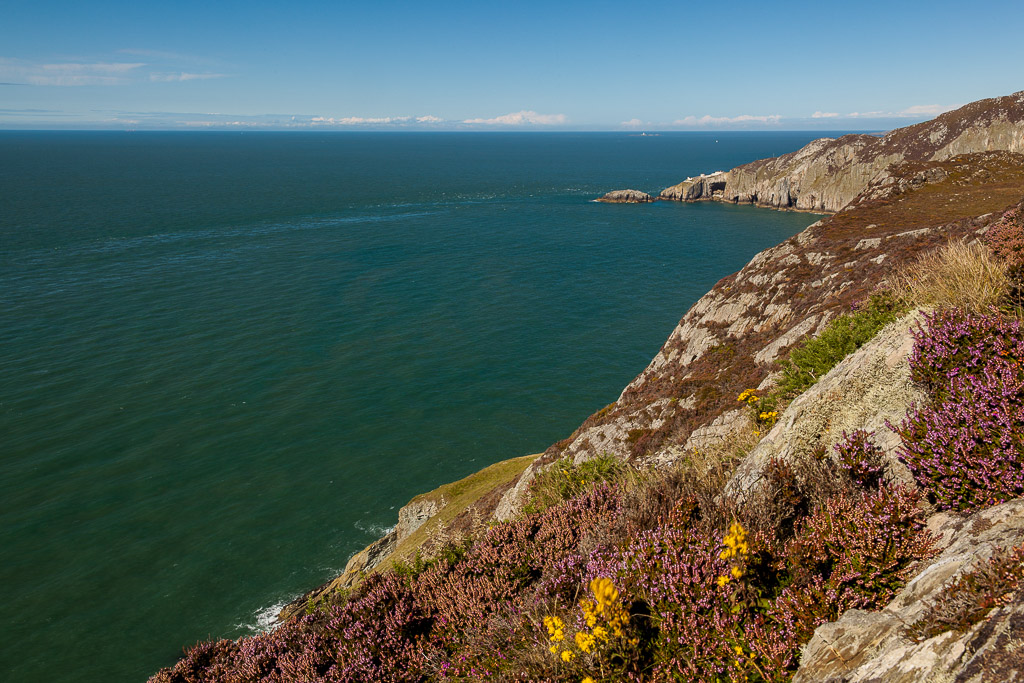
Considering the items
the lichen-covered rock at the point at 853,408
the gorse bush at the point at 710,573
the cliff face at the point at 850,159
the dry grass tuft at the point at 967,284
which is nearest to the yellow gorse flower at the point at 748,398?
the dry grass tuft at the point at 967,284

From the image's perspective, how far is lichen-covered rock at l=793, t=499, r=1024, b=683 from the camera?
3158mm

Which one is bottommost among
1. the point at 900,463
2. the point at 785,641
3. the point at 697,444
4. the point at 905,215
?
the point at 697,444

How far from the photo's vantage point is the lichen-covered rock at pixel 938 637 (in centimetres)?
316

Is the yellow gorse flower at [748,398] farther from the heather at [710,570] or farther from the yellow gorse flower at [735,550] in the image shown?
the yellow gorse flower at [735,550]

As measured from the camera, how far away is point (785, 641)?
4594 mm

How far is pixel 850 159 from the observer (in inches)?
4390

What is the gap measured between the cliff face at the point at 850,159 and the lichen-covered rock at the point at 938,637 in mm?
87914

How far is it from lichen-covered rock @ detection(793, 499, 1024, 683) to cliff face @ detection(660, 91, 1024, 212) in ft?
288

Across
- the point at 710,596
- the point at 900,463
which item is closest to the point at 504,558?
the point at 710,596

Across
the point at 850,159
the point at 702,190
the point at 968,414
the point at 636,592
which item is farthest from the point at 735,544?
the point at 702,190

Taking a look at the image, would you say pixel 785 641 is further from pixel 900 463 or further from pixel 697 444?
pixel 697 444

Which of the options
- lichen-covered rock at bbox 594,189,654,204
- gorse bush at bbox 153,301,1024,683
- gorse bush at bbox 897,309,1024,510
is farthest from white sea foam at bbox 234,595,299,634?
lichen-covered rock at bbox 594,189,654,204

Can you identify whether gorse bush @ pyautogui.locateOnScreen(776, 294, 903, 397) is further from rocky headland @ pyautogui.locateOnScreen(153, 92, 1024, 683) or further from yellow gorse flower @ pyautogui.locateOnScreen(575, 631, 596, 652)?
yellow gorse flower @ pyautogui.locateOnScreen(575, 631, 596, 652)

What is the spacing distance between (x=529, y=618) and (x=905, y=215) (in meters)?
26.1
